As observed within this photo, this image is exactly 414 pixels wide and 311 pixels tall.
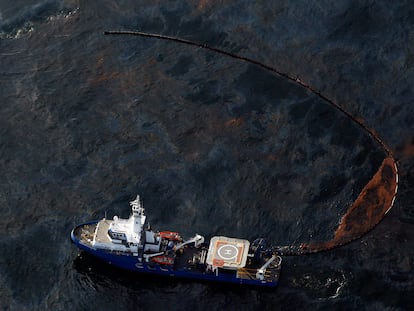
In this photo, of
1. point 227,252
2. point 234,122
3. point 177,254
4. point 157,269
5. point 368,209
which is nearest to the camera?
point 227,252

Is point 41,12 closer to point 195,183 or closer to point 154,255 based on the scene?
point 195,183

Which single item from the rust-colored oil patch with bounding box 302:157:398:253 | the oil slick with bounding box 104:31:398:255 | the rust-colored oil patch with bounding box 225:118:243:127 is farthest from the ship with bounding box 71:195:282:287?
the rust-colored oil patch with bounding box 225:118:243:127

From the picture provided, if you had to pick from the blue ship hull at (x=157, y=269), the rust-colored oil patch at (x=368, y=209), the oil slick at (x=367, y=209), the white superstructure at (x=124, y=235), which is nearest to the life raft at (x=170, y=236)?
the white superstructure at (x=124, y=235)

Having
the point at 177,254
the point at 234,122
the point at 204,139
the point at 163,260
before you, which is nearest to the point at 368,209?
the point at 234,122

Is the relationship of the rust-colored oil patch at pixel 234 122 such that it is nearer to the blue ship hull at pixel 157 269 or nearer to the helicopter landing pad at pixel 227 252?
the helicopter landing pad at pixel 227 252

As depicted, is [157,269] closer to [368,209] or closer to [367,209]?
[367,209]

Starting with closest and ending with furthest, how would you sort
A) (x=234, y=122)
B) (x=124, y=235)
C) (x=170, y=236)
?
1. (x=124, y=235)
2. (x=170, y=236)
3. (x=234, y=122)

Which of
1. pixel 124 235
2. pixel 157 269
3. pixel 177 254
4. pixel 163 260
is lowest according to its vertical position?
pixel 157 269

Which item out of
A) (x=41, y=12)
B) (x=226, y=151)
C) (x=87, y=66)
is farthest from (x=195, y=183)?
(x=41, y=12)
